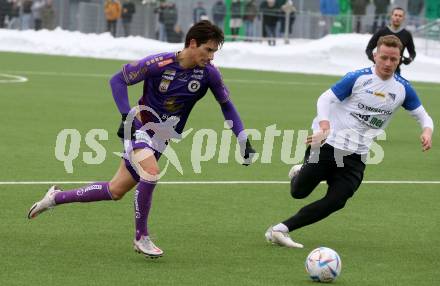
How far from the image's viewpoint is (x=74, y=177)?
14.5 meters

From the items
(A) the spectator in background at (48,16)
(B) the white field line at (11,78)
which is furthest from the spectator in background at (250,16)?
(B) the white field line at (11,78)

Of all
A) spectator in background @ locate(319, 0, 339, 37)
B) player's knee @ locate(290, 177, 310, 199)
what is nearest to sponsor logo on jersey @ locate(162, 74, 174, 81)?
player's knee @ locate(290, 177, 310, 199)

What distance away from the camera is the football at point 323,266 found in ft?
29.4

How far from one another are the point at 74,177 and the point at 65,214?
2815mm

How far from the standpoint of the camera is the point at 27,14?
50.1m

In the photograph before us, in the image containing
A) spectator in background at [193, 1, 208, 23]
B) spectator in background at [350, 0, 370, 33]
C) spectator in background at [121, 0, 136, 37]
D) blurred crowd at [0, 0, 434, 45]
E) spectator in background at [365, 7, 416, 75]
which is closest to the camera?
spectator in background at [365, 7, 416, 75]

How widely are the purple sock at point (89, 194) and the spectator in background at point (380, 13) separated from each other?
29.4 m

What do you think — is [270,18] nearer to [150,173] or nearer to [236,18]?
[236,18]

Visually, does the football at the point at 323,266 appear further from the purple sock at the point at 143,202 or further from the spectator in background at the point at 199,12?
the spectator in background at the point at 199,12

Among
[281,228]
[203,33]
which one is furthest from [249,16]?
[203,33]

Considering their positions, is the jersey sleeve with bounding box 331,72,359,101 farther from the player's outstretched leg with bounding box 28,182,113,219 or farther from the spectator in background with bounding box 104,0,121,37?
the spectator in background with bounding box 104,0,121,37

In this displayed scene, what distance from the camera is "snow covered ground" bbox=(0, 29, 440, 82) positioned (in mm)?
37719

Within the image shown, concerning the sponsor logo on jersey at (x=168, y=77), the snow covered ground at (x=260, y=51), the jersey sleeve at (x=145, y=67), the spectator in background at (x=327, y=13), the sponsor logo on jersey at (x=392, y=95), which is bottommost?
the snow covered ground at (x=260, y=51)

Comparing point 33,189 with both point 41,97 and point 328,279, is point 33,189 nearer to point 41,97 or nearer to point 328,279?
point 328,279
